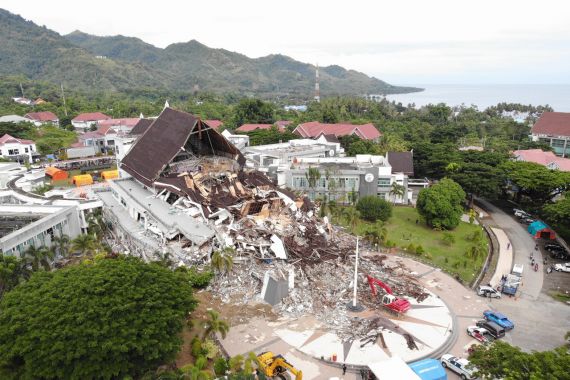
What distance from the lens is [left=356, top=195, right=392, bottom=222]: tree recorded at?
38406mm

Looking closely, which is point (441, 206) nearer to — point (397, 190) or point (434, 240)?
point (434, 240)

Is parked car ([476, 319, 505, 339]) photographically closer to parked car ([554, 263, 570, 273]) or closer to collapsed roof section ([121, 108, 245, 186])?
parked car ([554, 263, 570, 273])

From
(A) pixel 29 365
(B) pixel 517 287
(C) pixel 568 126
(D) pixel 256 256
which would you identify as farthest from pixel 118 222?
(C) pixel 568 126

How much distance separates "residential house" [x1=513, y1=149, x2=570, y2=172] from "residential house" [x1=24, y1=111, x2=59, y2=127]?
8377 cm

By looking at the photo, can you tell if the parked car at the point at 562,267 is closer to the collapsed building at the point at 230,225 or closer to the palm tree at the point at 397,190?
the collapsed building at the point at 230,225

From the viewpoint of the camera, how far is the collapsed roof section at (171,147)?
33.6m

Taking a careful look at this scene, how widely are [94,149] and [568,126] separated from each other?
7690cm

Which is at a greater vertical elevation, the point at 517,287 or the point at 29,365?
the point at 29,365

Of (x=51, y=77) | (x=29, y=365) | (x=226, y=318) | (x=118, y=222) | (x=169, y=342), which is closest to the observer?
(x=29, y=365)

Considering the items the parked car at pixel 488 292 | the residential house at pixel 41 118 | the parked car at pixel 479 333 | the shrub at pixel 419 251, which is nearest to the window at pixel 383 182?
the shrub at pixel 419 251

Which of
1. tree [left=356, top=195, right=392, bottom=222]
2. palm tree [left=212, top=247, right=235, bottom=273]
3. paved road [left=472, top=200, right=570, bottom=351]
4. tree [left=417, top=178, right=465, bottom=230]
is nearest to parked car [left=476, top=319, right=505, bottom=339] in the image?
paved road [left=472, top=200, right=570, bottom=351]

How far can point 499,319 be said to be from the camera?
22.2m

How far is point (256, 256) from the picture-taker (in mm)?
26281

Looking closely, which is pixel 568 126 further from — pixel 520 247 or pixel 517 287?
pixel 517 287
